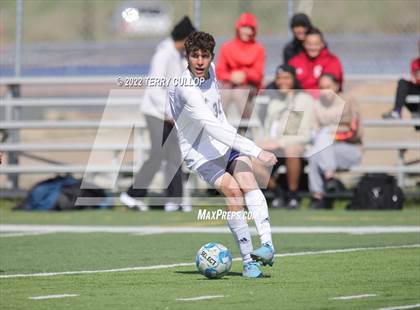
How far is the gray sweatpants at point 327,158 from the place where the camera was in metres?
15.8

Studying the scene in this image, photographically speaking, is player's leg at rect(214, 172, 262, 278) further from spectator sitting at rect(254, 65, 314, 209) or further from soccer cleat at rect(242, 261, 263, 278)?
spectator sitting at rect(254, 65, 314, 209)

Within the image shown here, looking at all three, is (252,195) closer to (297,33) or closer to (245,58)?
(245,58)

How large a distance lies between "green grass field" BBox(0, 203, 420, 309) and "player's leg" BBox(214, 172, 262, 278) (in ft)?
0.53

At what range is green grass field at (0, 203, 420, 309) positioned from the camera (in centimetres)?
770

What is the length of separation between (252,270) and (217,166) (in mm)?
926

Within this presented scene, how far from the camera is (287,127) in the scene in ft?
52.4

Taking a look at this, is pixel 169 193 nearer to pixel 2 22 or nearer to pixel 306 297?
pixel 2 22

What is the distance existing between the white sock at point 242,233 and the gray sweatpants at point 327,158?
6720mm

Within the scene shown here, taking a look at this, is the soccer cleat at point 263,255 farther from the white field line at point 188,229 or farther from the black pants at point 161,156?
the black pants at point 161,156

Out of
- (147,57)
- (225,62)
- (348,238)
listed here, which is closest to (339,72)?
(225,62)

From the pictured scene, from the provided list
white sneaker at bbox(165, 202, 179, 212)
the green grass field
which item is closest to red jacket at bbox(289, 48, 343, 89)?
the green grass field

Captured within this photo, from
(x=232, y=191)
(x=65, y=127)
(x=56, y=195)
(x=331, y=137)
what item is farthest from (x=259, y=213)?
(x=65, y=127)

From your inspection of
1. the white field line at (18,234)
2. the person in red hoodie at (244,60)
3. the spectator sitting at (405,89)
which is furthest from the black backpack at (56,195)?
the spectator sitting at (405,89)

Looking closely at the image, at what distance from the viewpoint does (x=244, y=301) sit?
301 inches
